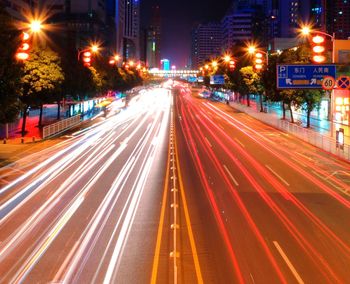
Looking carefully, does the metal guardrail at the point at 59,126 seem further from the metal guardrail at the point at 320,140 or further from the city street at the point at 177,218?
the metal guardrail at the point at 320,140

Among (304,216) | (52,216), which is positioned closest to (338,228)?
(304,216)

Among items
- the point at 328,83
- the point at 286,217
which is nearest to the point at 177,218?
the point at 286,217

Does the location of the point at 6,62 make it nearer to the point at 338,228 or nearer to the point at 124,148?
the point at 124,148

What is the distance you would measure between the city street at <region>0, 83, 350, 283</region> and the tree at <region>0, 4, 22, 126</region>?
3.57m

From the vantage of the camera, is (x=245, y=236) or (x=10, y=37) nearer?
(x=245, y=236)

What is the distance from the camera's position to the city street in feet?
39.3

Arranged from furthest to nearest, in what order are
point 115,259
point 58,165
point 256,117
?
point 256,117 < point 58,165 < point 115,259

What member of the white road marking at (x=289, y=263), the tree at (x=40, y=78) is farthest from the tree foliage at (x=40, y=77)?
the white road marking at (x=289, y=263)

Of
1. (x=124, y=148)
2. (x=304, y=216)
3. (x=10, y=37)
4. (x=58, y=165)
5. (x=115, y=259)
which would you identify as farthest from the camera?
(x=124, y=148)

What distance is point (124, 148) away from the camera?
36.5 m

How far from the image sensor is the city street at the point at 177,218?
12.0m

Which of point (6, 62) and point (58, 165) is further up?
point (6, 62)

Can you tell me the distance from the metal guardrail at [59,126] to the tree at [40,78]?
2.14 m

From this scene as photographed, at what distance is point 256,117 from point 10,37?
41062mm
